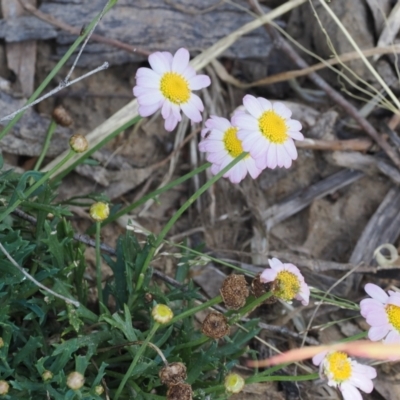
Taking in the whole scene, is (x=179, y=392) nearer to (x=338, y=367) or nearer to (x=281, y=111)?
(x=338, y=367)

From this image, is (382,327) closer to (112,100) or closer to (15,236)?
(15,236)

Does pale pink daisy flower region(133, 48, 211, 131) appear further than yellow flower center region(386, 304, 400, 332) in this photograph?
Yes

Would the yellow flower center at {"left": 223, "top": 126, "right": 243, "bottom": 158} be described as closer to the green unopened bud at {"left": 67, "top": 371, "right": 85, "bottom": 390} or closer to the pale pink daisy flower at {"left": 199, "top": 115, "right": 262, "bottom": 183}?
the pale pink daisy flower at {"left": 199, "top": 115, "right": 262, "bottom": 183}

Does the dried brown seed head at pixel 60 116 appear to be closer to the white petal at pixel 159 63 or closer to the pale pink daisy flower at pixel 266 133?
the white petal at pixel 159 63

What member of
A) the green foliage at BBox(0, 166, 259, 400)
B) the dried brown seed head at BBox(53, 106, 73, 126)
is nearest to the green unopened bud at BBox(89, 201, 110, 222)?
the green foliage at BBox(0, 166, 259, 400)

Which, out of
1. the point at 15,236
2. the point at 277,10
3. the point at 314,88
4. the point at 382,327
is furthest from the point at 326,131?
the point at 15,236

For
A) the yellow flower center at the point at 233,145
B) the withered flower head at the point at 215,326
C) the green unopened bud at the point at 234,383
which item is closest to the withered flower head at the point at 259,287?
the withered flower head at the point at 215,326
